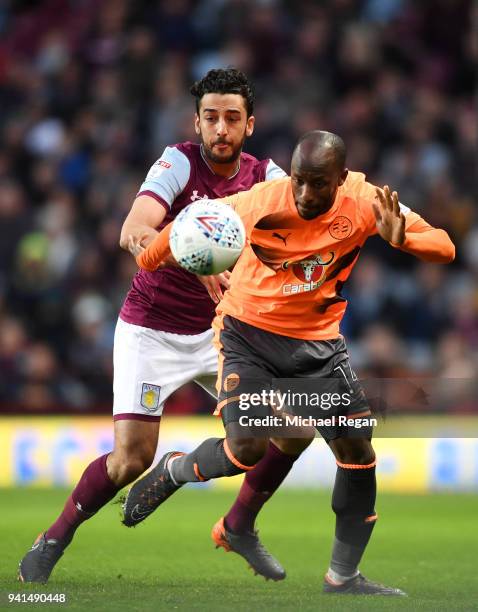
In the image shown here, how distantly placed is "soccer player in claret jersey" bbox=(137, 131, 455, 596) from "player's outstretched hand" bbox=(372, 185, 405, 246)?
0.13 m

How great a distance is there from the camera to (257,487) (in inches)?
258

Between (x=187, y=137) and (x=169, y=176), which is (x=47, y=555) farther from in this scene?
(x=187, y=137)

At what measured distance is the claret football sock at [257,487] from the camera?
6504 millimetres

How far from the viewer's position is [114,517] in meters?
10.2

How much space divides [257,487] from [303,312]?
1.13 meters

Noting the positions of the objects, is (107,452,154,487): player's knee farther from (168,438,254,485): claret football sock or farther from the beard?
the beard

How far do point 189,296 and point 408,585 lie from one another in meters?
1.86

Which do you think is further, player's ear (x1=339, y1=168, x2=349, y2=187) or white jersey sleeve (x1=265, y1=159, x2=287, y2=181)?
white jersey sleeve (x1=265, y1=159, x2=287, y2=181)

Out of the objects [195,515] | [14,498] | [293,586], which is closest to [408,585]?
[293,586]

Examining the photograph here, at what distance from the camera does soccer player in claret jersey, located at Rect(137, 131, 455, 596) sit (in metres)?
5.72

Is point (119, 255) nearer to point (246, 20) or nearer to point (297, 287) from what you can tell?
point (246, 20)

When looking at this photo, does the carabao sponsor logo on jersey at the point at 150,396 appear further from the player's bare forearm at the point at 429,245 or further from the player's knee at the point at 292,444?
the player's bare forearm at the point at 429,245

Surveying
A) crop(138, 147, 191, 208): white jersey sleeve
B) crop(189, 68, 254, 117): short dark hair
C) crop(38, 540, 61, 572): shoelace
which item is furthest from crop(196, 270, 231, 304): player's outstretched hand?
crop(38, 540, 61, 572): shoelace

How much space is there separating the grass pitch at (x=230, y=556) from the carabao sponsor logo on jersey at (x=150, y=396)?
34.5 inches
